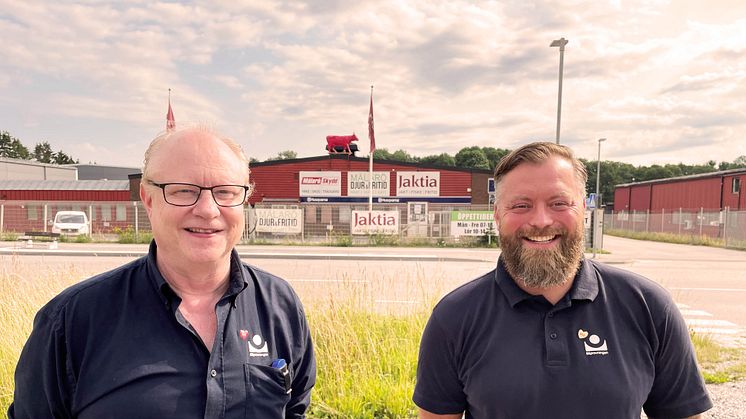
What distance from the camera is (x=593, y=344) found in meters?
1.85

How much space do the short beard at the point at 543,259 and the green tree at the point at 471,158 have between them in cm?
9176

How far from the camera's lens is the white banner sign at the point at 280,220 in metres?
23.6

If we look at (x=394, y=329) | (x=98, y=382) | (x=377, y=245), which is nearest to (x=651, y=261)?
(x=377, y=245)

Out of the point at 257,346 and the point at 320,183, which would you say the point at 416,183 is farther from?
the point at 257,346

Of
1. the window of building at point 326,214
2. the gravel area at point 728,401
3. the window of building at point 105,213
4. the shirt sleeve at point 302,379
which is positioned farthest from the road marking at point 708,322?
the window of building at point 105,213

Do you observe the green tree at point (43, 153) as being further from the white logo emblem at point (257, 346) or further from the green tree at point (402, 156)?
the white logo emblem at point (257, 346)

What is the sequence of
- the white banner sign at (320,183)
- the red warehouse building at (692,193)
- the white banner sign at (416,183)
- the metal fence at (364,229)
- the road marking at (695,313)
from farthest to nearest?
the white banner sign at (320,183)
the red warehouse building at (692,193)
the white banner sign at (416,183)
the metal fence at (364,229)
the road marking at (695,313)

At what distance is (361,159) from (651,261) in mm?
20321

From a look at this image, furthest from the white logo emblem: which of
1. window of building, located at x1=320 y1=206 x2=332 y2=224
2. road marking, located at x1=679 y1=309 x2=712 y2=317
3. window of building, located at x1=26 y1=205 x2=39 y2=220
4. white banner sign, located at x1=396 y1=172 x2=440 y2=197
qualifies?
window of building, located at x1=26 y1=205 x2=39 y2=220

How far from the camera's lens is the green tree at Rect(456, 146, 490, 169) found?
9388 centimetres

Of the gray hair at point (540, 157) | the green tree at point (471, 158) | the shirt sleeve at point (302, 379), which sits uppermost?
the green tree at point (471, 158)

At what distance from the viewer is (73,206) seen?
32.0m

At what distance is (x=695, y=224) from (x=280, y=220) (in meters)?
28.2

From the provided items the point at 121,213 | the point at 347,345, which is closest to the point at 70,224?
the point at 121,213
